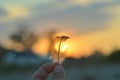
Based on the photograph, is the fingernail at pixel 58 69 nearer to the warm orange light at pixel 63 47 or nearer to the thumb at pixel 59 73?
the thumb at pixel 59 73

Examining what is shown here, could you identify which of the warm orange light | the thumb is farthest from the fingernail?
the warm orange light

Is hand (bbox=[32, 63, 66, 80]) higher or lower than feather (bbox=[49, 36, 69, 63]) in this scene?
lower

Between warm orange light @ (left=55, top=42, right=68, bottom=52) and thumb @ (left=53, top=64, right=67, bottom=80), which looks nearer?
thumb @ (left=53, top=64, right=67, bottom=80)

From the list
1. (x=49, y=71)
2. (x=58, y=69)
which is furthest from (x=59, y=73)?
(x=49, y=71)

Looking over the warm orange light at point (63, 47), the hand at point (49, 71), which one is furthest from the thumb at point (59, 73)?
the warm orange light at point (63, 47)

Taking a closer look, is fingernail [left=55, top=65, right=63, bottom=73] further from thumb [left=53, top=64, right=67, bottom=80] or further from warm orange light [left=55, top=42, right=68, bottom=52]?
warm orange light [left=55, top=42, right=68, bottom=52]

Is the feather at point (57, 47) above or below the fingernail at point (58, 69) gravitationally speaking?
above

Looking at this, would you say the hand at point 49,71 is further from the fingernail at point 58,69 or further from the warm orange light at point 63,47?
the warm orange light at point 63,47

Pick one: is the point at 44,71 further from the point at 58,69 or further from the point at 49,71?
the point at 58,69

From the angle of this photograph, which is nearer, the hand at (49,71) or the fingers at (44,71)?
the hand at (49,71)
